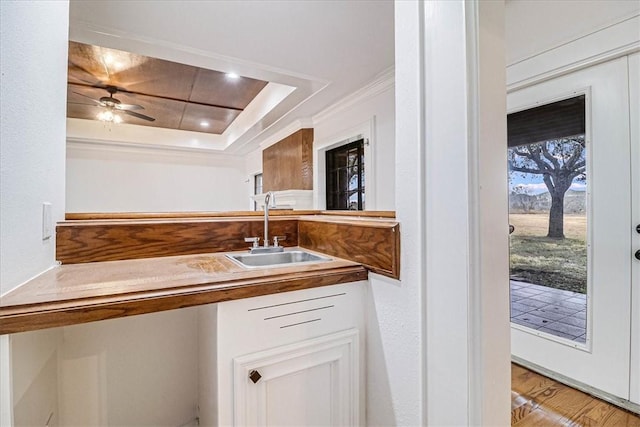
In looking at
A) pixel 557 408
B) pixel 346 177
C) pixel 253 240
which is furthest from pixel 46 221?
pixel 346 177

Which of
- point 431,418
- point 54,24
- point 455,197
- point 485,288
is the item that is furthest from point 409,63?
point 54,24

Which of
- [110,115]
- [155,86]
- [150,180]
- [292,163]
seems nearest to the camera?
[155,86]

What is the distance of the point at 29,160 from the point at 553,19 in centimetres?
261

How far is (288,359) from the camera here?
96 cm

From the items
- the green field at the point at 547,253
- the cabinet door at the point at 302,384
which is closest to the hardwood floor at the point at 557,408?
the green field at the point at 547,253

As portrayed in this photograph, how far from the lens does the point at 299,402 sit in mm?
985

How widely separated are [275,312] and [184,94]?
3.48m

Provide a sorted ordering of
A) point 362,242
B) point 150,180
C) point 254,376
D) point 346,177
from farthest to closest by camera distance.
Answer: point 150,180 < point 346,177 < point 362,242 < point 254,376

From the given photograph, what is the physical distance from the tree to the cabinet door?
1.72 m

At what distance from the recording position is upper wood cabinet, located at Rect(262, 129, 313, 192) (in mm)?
3920

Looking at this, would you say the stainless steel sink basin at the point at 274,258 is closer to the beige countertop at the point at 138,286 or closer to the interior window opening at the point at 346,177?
the beige countertop at the point at 138,286

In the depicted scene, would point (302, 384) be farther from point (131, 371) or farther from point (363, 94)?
point (363, 94)

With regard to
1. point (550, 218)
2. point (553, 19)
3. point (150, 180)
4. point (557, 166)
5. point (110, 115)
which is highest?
point (110, 115)

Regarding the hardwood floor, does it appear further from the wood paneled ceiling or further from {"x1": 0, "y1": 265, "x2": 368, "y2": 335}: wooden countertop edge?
the wood paneled ceiling
